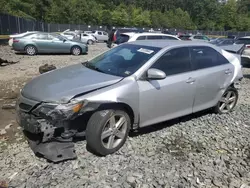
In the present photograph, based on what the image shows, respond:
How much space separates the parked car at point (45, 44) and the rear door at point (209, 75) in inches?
505

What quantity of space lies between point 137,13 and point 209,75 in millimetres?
84078

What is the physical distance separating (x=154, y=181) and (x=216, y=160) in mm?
1101

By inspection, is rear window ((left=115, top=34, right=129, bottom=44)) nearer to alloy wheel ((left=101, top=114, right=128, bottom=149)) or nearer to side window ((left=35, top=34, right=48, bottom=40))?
side window ((left=35, top=34, right=48, bottom=40))

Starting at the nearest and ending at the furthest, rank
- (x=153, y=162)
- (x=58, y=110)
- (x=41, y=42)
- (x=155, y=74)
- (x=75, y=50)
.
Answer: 1. (x=58, y=110)
2. (x=153, y=162)
3. (x=155, y=74)
4. (x=41, y=42)
5. (x=75, y=50)

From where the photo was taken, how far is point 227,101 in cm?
579

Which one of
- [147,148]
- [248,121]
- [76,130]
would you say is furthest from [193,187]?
[248,121]

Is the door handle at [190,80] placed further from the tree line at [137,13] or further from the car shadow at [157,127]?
the tree line at [137,13]

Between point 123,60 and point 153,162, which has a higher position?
point 123,60

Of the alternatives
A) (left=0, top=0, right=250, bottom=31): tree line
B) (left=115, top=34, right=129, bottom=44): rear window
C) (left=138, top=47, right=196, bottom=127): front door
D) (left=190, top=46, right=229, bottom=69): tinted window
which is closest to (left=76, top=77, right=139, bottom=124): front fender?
(left=138, top=47, right=196, bottom=127): front door

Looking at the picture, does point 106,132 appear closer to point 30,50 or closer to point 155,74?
point 155,74

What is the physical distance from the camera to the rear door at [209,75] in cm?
495

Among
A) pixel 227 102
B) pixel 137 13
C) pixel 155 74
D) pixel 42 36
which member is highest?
pixel 155 74

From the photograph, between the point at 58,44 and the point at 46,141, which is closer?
the point at 46,141

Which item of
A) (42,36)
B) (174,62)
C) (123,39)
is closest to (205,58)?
(174,62)
